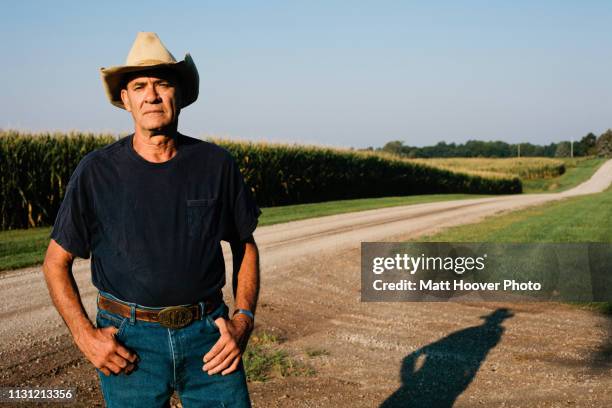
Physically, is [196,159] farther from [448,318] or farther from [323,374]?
[448,318]

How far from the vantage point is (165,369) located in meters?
2.52

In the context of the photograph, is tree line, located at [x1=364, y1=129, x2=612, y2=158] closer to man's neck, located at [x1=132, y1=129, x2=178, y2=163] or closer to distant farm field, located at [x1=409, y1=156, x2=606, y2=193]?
distant farm field, located at [x1=409, y1=156, x2=606, y2=193]

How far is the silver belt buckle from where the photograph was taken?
2.49m

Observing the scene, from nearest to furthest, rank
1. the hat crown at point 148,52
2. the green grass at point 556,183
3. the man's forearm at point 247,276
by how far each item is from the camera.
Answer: the hat crown at point 148,52, the man's forearm at point 247,276, the green grass at point 556,183

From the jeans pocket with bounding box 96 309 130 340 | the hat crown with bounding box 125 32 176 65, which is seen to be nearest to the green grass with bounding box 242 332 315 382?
the jeans pocket with bounding box 96 309 130 340

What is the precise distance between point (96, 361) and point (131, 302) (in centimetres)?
25

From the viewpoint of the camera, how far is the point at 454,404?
5402 mm

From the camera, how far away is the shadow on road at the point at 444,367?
18.1ft

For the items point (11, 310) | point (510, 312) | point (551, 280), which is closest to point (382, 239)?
point (551, 280)

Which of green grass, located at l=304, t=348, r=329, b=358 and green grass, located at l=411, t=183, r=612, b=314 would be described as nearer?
green grass, located at l=304, t=348, r=329, b=358

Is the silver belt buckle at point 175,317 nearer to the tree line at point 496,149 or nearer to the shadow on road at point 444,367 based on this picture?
the shadow on road at point 444,367

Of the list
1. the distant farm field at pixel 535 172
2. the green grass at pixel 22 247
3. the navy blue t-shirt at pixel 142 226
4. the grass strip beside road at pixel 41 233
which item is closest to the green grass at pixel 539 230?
the grass strip beside road at pixel 41 233

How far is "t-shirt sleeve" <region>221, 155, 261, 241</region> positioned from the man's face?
1.07 feet

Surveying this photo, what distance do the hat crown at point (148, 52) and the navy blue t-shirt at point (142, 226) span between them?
1.23 feet
